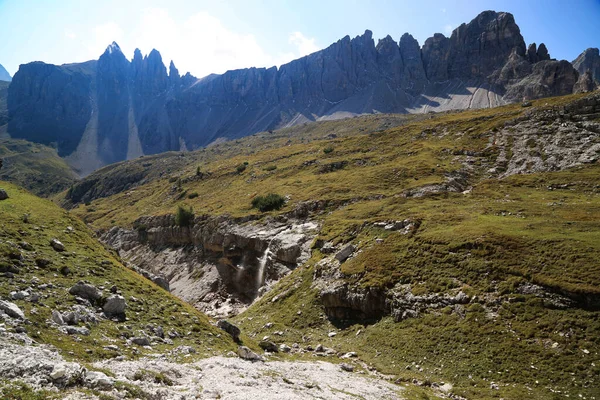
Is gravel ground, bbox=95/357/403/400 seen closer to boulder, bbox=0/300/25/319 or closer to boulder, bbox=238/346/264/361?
boulder, bbox=238/346/264/361

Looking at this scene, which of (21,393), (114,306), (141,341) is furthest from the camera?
(114,306)

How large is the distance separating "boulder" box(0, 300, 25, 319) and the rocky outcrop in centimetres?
2973

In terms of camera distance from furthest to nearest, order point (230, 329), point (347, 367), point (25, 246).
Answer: point (230, 329), point (25, 246), point (347, 367)

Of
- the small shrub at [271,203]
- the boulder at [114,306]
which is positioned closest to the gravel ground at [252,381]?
the boulder at [114,306]

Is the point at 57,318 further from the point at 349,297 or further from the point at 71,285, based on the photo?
the point at 349,297

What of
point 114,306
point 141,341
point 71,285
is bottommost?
point 141,341

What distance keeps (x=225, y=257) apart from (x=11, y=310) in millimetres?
49796

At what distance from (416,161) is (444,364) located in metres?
60.8

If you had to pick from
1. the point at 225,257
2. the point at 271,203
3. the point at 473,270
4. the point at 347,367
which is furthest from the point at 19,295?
the point at 271,203

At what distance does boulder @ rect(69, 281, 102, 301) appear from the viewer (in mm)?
22797

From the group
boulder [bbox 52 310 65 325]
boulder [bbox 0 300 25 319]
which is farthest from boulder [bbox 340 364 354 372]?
boulder [bbox 0 300 25 319]

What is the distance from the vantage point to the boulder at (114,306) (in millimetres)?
22594

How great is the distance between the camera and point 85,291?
23047mm

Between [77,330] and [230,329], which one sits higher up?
[77,330]
